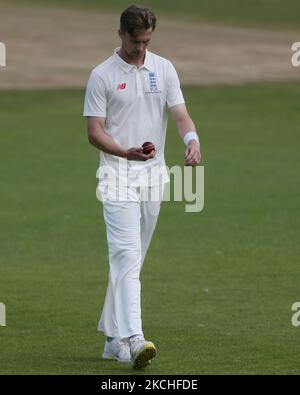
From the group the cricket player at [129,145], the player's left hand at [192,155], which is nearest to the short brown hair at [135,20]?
the cricket player at [129,145]

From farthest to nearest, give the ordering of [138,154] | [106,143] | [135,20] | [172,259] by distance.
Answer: [172,259] → [106,143] → [135,20] → [138,154]

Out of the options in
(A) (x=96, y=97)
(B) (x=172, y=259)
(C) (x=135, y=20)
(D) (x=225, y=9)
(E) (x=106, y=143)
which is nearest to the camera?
(C) (x=135, y=20)

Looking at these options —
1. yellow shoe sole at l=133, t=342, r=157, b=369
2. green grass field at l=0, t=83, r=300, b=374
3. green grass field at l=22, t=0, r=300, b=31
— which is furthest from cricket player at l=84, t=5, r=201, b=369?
green grass field at l=22, t=0, r=300, b=31

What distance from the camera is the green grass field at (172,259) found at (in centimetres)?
1041

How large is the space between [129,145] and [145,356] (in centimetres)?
163

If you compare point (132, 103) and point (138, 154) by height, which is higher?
point (132, 103)

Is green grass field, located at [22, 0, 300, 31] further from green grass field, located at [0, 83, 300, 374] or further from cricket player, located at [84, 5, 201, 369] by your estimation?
cricket player, located at [84, 5, 201, 369]

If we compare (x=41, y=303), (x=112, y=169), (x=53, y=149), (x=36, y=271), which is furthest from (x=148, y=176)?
(x=53, y=149)

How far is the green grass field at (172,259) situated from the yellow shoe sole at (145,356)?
0.34 feet

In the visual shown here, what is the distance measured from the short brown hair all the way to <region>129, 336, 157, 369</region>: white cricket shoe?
2.23 metres

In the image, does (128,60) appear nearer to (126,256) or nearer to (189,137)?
(189,137)

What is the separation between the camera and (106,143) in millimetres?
9789

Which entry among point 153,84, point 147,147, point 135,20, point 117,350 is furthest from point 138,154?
point 117,350

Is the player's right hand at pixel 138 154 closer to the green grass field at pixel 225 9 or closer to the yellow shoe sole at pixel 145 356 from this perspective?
the yellow shoe sole at pixel 145 356
